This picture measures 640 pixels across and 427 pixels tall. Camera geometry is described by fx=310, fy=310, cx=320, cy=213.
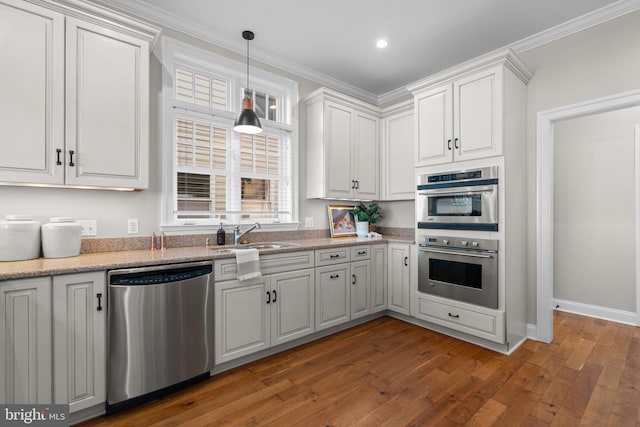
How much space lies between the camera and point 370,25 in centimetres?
284

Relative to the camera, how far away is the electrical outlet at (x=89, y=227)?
7.48 feet

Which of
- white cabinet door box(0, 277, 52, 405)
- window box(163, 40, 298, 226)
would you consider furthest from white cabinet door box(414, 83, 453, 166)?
white cabinet door box(0, 277, 52, 405)

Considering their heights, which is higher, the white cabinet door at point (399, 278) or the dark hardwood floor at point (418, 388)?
the white cabinet door at point (399, 278)

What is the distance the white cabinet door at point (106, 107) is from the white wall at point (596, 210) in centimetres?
462

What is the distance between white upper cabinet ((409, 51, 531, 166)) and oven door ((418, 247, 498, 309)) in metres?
0.92

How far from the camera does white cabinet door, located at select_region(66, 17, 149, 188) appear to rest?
6.72ft

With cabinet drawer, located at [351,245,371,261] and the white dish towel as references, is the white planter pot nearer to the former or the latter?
cabinet drawer, located at [351,245,371,261]

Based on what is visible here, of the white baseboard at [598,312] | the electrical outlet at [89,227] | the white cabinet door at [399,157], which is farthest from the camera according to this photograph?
the white cabinet door at [399,157]

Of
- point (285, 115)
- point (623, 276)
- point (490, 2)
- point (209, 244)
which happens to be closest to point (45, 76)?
point (209, 244)

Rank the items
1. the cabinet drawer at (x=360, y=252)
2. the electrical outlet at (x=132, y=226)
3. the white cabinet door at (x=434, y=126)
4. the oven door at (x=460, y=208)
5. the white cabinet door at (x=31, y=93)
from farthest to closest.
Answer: the cabinet drawer at (x=360, y=252) → the white cabinet door at (x=434, y=126) → the oven door at (x=460, y=208) → the electrical outlet at (x=132, y=226) → the white cabinet door at (x=31, y=93)

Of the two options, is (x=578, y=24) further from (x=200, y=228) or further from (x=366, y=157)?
(x=200, y=228)

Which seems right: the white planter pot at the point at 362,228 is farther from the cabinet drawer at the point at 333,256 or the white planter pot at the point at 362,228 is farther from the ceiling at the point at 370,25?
the ceiling at the point at 370,25

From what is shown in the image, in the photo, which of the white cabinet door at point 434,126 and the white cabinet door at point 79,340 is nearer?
the white cabinet door at point 79,340

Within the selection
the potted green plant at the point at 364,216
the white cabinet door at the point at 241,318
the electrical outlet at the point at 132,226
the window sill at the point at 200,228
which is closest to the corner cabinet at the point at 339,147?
the potted green plant at the point at 364,216
